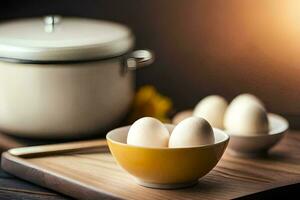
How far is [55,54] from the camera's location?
1.25 metres

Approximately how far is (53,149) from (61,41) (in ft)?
0.59

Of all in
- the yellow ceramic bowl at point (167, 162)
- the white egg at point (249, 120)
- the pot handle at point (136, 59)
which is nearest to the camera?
the yellow ceramic bowl at point (167, 162)

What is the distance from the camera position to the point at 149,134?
3.41 ft

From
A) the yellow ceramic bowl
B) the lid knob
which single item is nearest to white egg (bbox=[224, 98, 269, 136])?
the yellow ceramic bowl

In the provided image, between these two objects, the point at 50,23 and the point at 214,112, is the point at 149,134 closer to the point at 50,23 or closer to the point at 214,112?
the point at 214,112

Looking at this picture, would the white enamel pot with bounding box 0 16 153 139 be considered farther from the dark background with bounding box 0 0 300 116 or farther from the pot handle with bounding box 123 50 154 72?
the dark background with bounding box 0 0 300 116

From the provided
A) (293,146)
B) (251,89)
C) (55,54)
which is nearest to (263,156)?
(293,146)

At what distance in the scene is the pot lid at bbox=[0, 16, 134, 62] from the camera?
1.25m

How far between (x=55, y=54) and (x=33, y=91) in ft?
0.24

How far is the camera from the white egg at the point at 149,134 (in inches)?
40.9

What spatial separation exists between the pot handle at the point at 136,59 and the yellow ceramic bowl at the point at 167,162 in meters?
0.29

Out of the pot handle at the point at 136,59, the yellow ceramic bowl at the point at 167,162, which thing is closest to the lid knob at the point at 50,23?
the pot handle at the point at 136,59

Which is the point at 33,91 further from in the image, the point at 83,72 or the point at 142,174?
the point at 142,174

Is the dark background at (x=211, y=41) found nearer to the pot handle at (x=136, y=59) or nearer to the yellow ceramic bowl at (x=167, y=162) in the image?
the pot handle at (x=136, y=59)
